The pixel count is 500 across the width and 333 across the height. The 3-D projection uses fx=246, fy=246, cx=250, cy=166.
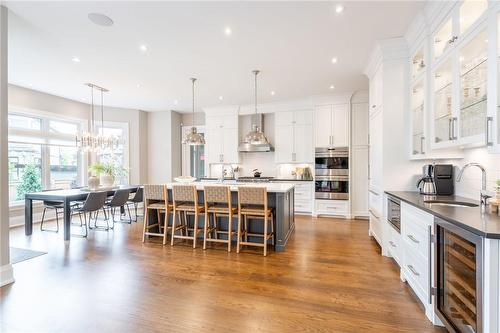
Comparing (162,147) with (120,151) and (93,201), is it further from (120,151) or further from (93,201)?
(93,201)

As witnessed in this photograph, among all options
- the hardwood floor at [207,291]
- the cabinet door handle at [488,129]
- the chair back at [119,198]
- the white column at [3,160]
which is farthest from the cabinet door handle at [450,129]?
the chair back at [119,198]

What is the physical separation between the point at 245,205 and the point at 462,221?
2.90m

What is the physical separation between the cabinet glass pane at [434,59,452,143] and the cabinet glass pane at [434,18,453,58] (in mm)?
170

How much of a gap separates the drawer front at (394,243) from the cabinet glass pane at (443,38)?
2.07 m

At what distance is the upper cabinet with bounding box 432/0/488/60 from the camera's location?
197 cm

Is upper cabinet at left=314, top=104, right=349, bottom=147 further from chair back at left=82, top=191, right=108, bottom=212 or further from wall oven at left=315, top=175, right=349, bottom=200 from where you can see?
chair back at left=82, top=191, right=108, bottom=212

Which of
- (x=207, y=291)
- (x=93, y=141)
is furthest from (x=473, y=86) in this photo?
(x=93, y=141)

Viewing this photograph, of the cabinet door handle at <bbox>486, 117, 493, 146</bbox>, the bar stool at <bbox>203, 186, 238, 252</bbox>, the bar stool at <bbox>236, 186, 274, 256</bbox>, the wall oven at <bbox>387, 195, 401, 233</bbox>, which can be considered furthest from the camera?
the bar stool at <bbox>203, 186, 238, 252</bbox>

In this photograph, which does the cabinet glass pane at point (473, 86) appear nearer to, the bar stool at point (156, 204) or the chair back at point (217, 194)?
the chair back at point (217, 194)

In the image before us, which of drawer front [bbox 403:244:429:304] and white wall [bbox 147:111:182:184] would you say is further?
white wall [bbox 147:111:182:184]

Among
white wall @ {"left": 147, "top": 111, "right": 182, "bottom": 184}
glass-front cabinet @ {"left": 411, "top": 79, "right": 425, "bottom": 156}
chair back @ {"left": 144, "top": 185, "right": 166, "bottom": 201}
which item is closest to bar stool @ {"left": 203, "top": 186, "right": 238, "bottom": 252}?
chair back @ {"left": 144, "top": 185, "right": 166, "bottom": 201}

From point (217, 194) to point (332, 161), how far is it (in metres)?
3.45

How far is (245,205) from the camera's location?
4.09 m

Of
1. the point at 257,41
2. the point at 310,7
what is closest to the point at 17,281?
the point at 257,41
